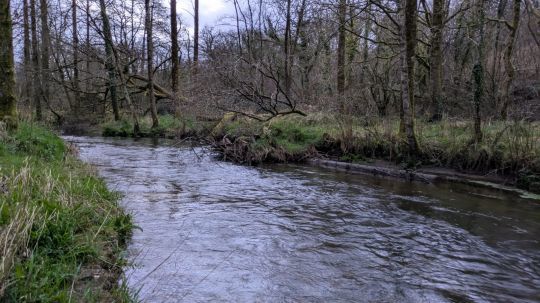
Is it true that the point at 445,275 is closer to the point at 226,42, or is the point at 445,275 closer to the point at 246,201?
the point at 246,201

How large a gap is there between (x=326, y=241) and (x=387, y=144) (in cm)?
793

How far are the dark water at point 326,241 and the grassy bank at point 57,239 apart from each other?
475mm

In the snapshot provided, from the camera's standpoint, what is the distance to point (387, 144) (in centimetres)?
1452

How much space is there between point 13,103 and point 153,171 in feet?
13.8

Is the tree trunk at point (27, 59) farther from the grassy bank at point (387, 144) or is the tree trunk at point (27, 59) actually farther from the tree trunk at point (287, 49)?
the grassy bank at point (387, 144)

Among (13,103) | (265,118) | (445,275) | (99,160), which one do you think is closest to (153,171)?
(99,160)

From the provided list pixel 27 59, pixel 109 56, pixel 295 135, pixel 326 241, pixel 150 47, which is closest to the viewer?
pixel 326 241

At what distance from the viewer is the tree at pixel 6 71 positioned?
1001 cm

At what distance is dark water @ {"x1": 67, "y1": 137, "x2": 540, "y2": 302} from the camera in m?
5.43

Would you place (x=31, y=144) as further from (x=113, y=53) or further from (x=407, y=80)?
(x=113, y=53)

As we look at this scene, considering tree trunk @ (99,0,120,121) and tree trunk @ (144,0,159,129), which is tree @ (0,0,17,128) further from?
tree trunk @ (99,0,120,121)

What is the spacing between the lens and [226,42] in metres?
34.6

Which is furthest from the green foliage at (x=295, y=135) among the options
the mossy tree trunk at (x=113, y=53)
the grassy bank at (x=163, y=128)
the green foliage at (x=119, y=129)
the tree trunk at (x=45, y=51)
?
the tree trunk at (x=45, y=51)

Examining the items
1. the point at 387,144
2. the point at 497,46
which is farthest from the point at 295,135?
the point at 497,46
